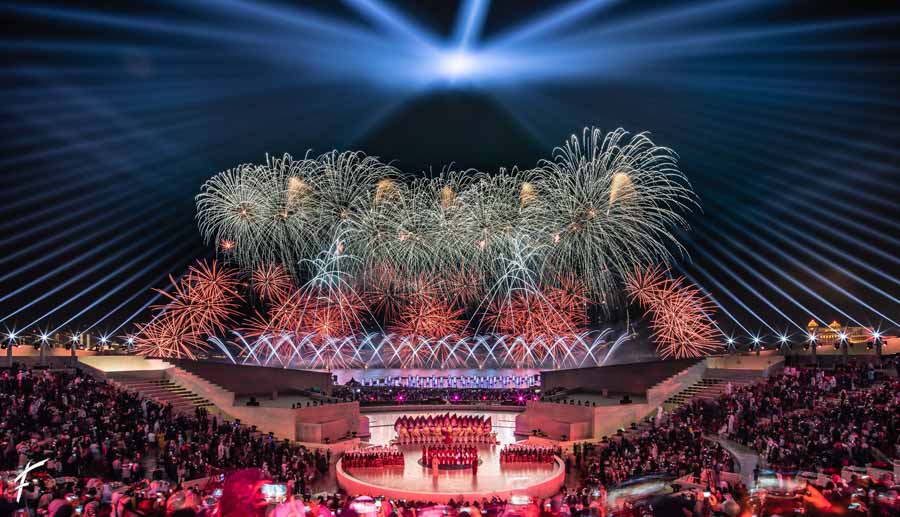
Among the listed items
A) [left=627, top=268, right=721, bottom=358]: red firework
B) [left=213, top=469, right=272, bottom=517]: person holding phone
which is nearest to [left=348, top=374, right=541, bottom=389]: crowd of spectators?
[left=627, top=268, right=721, bottom=358]: red firework

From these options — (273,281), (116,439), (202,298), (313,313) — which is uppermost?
(273,281)

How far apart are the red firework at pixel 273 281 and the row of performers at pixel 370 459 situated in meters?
14.7

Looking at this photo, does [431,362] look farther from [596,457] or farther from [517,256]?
[596,457]

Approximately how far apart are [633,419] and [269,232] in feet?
69.4

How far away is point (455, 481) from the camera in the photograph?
2353 centimetres

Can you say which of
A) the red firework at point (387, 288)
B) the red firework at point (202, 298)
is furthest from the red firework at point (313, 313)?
the red firework at point (202, 298)

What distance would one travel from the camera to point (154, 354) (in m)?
36.0

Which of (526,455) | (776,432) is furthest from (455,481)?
(776,432)

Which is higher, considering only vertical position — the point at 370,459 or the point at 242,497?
the point at 242,497

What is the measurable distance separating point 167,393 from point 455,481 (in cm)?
1612

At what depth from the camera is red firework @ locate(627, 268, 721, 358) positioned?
36.8 m

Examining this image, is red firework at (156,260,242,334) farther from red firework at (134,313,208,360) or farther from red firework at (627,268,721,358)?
red firework at (627,268,721,358)

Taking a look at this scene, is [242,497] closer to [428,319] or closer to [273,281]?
→ [273,281]

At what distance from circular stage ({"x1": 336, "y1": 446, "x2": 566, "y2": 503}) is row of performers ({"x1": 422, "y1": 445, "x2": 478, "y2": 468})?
0.41 meters
